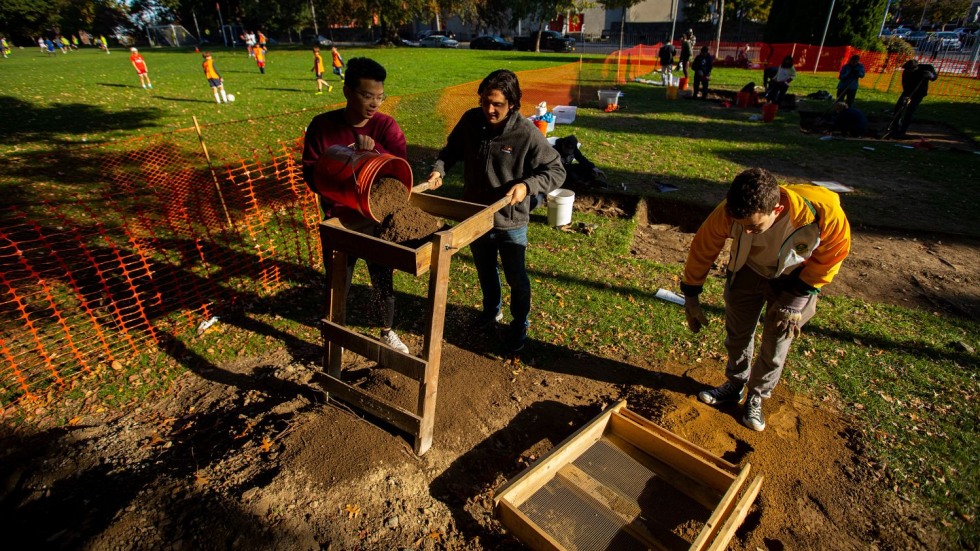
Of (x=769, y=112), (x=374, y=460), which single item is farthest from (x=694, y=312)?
(x=769, y=112)

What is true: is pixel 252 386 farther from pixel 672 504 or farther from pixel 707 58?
pixel 707 58

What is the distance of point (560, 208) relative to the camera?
23.5 feet

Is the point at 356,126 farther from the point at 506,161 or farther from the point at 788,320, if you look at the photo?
the point at 788,320

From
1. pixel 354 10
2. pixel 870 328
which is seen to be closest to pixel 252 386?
pixel 870 328

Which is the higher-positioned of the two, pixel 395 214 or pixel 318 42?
pixel 318 42

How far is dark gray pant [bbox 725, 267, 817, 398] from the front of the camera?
3.39 m

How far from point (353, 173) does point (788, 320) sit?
119 inches

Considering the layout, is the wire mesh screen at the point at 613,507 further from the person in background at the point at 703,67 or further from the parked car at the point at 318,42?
the parked car at the point at 318,42

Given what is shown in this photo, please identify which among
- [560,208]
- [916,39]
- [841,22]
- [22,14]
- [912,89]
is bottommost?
[560,208]

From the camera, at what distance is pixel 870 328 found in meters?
4.94

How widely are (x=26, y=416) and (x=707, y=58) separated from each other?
818 inches

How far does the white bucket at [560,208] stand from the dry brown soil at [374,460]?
307 cm

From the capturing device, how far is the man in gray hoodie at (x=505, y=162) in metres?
3.39

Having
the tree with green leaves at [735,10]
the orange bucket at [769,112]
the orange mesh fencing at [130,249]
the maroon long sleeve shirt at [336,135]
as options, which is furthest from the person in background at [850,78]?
the tree with green leaves at [735,10]
